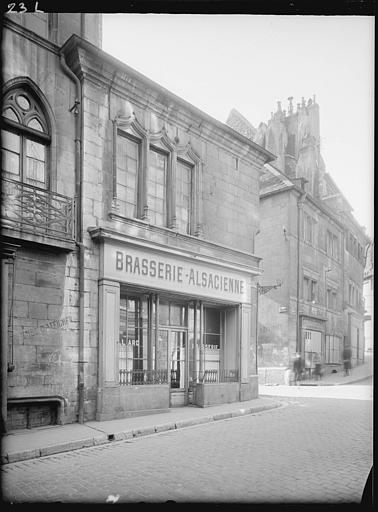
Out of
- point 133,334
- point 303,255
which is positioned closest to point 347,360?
point 303,255

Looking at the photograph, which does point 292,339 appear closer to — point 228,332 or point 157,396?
point 228,332

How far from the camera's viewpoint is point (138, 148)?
40.5ft

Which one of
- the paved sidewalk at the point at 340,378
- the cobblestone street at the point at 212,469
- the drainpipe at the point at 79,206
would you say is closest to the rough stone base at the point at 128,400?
the drainpipe at the point at 79,206

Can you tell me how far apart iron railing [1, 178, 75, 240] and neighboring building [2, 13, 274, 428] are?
0.11ft

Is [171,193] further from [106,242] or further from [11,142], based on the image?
[11,142]

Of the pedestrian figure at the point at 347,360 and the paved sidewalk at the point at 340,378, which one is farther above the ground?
the pedestrian figure at the point at 347,360

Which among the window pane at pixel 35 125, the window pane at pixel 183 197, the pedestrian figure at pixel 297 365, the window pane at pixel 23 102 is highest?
the window pane at pixel 23 102

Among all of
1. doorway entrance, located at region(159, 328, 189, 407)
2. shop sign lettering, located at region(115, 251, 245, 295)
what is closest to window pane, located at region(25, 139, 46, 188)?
shop sign lettering, located at region(115, 251, 245, 295)

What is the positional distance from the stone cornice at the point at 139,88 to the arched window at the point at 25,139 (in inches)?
57.5

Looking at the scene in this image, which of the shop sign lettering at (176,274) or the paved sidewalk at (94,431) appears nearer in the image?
the paved sidewalk at (94,431)

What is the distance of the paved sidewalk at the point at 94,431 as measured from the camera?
7699 mm

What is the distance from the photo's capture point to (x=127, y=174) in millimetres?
11984

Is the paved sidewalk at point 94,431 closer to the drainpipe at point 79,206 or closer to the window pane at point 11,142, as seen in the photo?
the drainpipe at point 79,206
